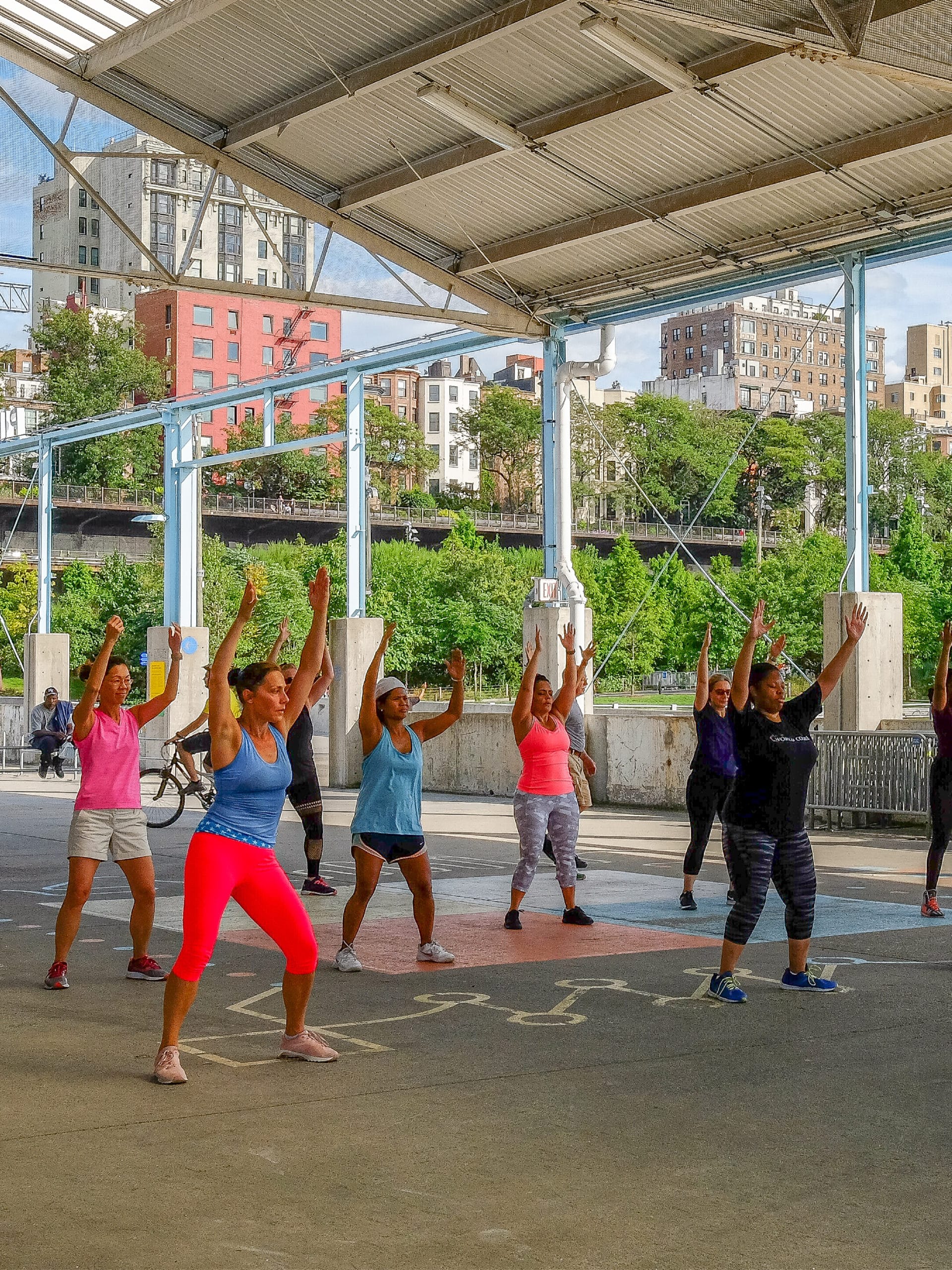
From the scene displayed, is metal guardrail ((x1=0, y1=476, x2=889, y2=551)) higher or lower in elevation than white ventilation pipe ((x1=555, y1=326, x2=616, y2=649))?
higher

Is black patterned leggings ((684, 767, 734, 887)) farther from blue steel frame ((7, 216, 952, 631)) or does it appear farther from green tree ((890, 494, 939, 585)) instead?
green tree ((890, 494, 939, 585))

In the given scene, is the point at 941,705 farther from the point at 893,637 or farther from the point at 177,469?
the point at 177,469

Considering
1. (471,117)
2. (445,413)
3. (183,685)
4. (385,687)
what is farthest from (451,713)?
(445,413)

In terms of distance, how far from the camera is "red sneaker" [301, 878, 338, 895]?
1327cm

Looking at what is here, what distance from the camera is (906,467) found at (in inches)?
4540

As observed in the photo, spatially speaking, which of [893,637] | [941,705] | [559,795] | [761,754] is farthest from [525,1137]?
[893,637]

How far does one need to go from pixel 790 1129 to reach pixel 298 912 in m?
2.24

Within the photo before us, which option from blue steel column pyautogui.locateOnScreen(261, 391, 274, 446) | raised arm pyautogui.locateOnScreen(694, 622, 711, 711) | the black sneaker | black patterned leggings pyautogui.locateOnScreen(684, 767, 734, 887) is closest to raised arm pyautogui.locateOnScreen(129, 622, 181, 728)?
the black sneaker

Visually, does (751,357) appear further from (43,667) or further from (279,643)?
(279,643)

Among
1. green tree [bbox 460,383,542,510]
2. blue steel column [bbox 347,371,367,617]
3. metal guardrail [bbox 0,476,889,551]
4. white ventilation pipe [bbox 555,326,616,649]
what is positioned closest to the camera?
white ventilation pipe [bbox 555,326,616,649]

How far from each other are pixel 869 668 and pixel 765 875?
1184 centimetres

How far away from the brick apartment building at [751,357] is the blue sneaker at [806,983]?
15979 centimetres

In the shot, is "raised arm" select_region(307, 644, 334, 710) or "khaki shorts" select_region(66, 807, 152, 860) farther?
"raised arm" select_region(307, 644, 334, 710)

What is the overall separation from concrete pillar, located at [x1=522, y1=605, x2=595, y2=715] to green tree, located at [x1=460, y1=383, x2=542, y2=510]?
81.1m
